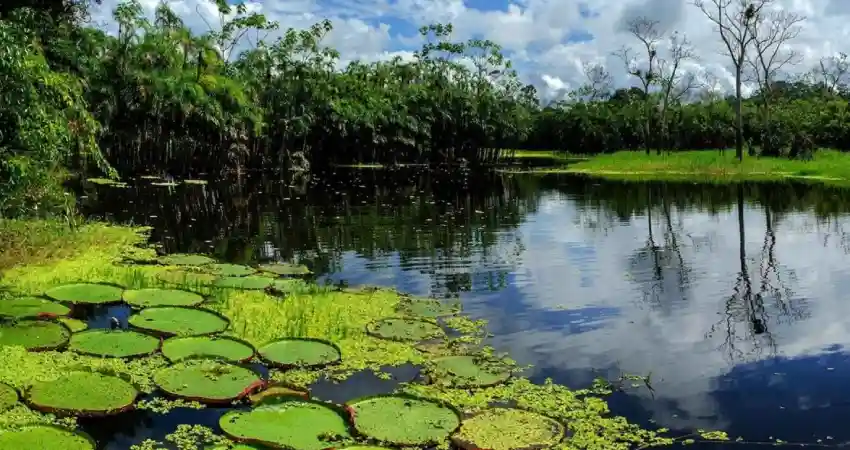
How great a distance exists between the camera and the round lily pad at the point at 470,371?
26.8 feet

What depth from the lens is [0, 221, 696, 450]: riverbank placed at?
23.2 ft

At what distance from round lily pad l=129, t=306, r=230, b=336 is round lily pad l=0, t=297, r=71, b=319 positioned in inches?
38.1

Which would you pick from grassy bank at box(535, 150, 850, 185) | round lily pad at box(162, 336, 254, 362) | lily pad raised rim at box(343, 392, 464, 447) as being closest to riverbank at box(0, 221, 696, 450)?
round lily pad at box(162, 336, 254, 362)

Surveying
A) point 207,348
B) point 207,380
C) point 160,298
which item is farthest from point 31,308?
point 207,380

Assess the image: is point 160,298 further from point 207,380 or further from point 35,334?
point 207,380

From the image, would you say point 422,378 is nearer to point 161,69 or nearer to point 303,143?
point 161,69

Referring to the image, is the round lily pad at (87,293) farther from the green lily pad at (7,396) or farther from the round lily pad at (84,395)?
the green lily pad at (7,396)

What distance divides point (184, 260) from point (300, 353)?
6971 mm

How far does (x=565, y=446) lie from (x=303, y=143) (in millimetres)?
51742

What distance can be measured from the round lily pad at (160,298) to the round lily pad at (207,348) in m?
1.83

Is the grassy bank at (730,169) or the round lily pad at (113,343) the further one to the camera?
the grassy bank at (730,169)

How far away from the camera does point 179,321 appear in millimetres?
9719

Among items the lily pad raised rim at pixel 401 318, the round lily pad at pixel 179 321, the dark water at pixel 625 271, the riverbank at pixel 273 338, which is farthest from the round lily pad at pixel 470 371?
the round lily pad at pixel 179 321

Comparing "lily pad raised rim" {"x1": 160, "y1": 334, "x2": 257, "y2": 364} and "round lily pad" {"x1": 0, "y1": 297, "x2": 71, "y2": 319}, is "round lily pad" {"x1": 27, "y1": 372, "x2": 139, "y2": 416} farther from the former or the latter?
"round lily pad" {"x1": 0, "y1": 297, "x2": 71, "y2": 319}
